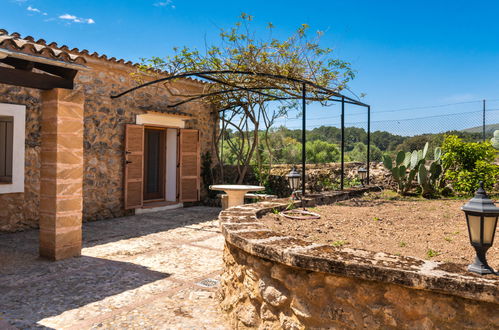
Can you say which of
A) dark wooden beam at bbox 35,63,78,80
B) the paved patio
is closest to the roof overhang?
dark wooden beam at bbox 35,63,78,80

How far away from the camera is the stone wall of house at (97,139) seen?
20.2 feet

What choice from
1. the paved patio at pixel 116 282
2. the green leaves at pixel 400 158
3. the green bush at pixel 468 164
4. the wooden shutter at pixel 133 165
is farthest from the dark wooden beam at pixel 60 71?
the green bush at pixel 468 164

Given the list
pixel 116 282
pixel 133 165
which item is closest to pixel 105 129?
pixel 133 165

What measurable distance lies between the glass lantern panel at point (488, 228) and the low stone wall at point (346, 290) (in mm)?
198

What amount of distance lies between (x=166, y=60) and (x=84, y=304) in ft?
15.7

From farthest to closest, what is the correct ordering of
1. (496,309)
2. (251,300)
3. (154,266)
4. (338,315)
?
(154,266) < (251,300) < (338,315) < (496,309)

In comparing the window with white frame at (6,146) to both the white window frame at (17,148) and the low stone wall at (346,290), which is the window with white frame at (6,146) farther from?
the low stone wall at (346,290)

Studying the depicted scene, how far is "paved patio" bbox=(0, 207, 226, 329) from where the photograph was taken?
2875mm

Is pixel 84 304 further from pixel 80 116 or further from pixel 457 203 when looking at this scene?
pixel 457 203

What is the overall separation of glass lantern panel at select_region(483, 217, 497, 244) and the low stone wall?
7.8 inches

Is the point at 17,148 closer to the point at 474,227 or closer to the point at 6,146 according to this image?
the point at 6,146

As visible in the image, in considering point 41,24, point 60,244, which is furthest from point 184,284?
point 41,24

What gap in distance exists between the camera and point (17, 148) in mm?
5949

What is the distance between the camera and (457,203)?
610 cm
